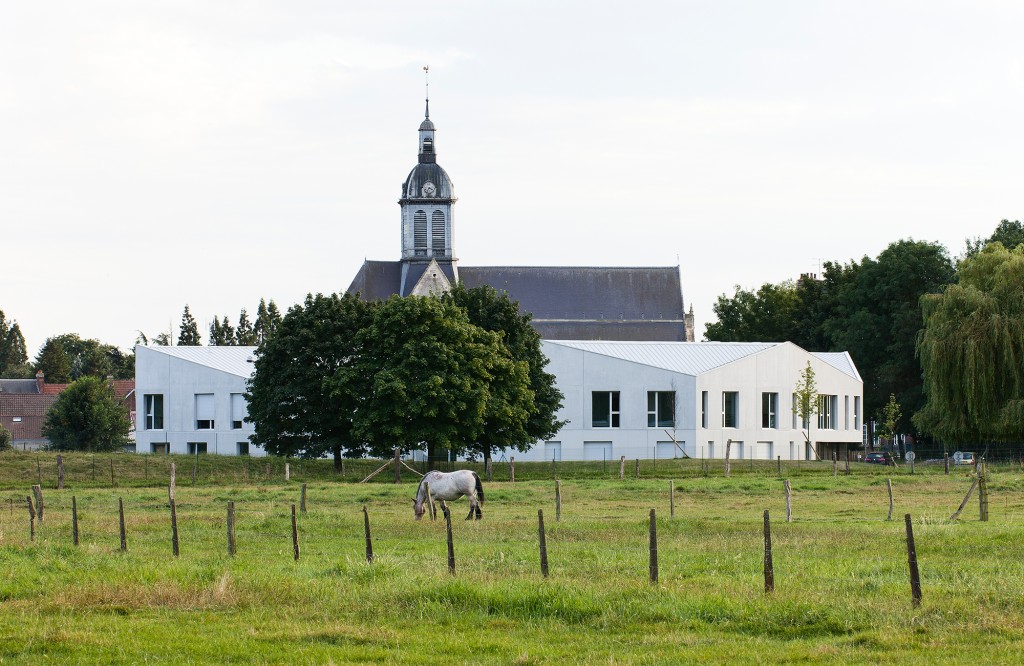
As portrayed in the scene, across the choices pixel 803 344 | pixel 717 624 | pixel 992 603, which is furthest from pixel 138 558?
pixel 803 344

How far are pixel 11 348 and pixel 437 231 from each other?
250 feet

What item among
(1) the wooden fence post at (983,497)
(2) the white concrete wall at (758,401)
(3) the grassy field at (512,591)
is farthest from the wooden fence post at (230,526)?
(2) the white concrete wall at (758,401)

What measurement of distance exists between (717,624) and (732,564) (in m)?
5.32

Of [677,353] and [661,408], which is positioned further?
[677,353]

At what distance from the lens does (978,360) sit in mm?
61906

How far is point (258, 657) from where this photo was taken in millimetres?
14664

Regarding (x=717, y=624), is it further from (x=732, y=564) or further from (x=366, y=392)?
(x=366, y=392)

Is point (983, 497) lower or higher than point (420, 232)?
lower

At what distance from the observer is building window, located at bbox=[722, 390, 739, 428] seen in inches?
3127

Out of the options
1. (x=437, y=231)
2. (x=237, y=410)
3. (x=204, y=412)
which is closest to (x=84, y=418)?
(x=204, y=412)

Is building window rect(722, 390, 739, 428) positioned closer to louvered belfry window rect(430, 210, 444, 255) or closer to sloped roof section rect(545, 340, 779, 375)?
sloped roof section rect(545, 340, 779, 375)

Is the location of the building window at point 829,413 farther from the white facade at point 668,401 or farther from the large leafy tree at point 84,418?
the large leafy tree at point 84,418

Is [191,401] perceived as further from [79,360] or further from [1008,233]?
[79,360]

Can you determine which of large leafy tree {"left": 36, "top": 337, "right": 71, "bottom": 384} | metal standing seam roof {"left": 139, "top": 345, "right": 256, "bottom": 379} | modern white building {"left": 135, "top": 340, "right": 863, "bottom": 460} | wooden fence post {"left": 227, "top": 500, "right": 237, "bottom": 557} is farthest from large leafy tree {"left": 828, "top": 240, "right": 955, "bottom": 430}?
large leafy tree {"left": 36, "top": 337, "right": 71, "bottom": 384}
